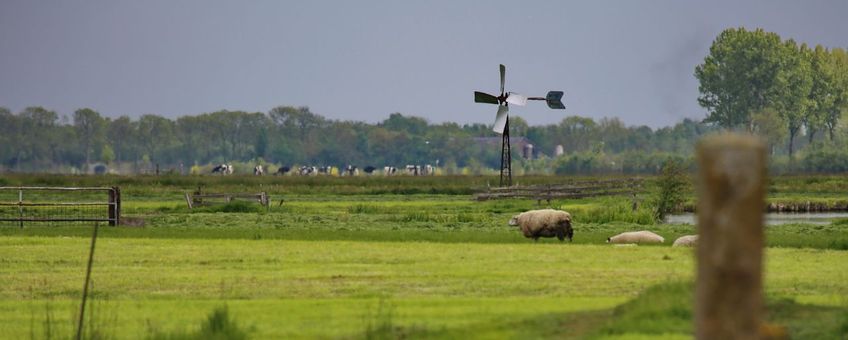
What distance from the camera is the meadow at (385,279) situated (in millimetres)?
16266

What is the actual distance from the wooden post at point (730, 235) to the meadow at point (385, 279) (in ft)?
25.7

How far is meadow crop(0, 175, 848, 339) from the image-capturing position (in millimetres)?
16266

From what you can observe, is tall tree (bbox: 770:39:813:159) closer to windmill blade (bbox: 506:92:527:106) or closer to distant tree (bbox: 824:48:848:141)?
distant tree (bbox: 824:48:848:141)

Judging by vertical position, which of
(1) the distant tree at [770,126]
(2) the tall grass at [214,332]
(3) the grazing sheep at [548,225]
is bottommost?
(2) the tall grass at [214,332]

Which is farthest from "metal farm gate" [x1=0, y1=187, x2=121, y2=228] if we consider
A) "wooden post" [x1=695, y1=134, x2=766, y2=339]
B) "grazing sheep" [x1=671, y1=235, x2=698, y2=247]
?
"wooden post" [x1=695, y1=134, x2=766, y2=339]

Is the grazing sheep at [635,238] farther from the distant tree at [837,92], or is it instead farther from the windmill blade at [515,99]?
the distant tree at [837,92]

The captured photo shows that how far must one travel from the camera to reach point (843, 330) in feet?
48.0

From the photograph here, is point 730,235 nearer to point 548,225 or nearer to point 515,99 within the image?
point 548,225

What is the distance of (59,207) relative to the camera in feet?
190

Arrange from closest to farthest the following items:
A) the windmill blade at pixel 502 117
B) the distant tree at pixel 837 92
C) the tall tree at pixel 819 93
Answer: the windmill blade at pixel 502 117 → the tall tree at pixel 819 93 → the distant tree at pixel 837 92

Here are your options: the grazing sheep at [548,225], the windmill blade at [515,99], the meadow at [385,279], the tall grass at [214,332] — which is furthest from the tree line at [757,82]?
the tall grass at [214,332]

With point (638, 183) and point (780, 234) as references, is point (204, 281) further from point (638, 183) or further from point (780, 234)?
point (638, 183)

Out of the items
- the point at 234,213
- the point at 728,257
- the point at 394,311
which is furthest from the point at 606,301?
the point at 234,213

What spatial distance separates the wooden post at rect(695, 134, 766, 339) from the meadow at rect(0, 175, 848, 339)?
7.84 meters
